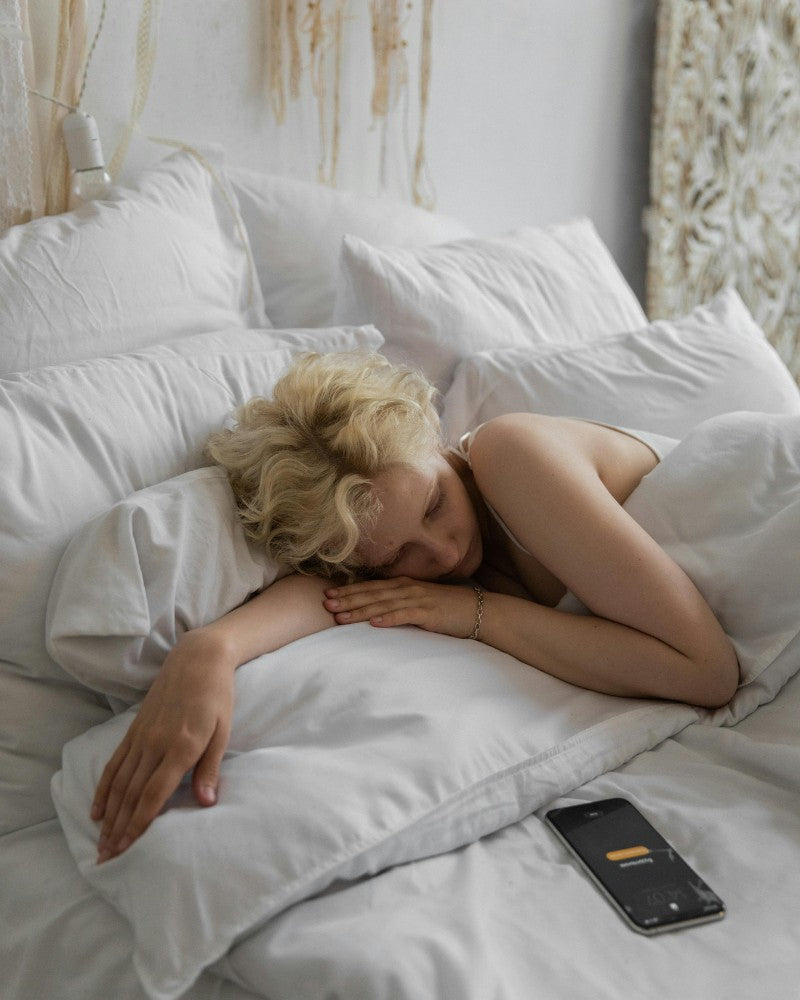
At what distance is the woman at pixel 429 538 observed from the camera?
1083 millimetres

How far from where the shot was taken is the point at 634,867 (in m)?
0.85

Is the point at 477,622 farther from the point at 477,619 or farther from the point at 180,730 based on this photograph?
the point at 180,730

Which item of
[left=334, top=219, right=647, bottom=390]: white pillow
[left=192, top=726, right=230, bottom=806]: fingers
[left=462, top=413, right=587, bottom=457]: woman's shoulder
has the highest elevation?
[left=334, top=219, right=647, bottom=390]: white pillow

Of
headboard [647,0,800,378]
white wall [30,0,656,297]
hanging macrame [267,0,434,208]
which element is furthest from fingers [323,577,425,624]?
headboard [647,0,800,378]

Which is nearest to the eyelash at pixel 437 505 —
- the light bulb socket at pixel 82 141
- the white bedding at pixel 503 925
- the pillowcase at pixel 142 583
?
the pillowcase at pixel 142 583

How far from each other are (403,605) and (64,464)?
392mm

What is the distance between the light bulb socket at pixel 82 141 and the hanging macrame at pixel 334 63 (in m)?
0.41

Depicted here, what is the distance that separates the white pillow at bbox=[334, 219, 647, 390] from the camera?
146 cm

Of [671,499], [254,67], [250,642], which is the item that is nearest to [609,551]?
[671,499]

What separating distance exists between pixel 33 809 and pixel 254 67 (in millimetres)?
1217

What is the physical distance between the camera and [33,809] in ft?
3.26

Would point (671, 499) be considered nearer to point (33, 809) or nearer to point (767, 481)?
point (767, 481)

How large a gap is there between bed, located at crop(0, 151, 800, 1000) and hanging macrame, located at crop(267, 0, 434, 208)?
28 centimetres

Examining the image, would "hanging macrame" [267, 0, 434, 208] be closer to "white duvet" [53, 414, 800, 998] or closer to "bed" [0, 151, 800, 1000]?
"bed" [0, 151, 800, 1000]
